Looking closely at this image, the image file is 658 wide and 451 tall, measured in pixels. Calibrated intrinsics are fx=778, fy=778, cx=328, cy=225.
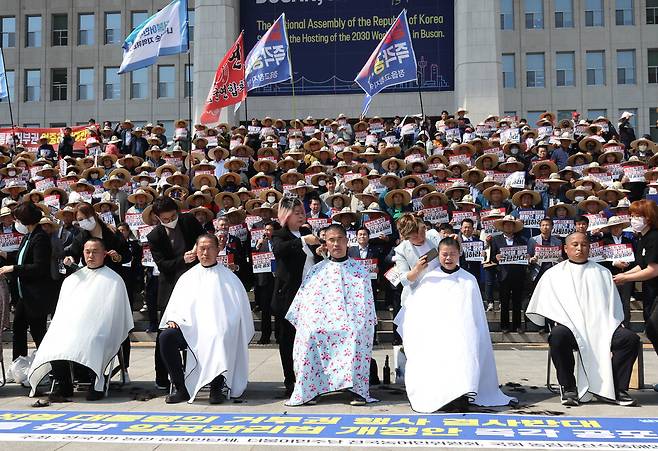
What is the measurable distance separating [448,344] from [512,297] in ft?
18.0

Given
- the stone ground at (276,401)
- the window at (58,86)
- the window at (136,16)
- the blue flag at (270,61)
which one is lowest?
the stone ground at (276,401)

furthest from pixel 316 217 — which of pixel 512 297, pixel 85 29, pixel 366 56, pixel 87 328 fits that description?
pixel 85 29

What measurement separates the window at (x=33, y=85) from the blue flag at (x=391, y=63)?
28.9 metres

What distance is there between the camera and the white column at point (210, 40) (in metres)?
32.6

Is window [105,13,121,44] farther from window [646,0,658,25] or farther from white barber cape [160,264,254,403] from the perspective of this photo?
white barber cape [160,264,254,403]

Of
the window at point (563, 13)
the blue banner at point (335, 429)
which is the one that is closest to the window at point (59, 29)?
the window at point (563, 13)

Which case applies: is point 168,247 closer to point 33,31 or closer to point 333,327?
point 333,327

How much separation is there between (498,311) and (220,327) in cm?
668

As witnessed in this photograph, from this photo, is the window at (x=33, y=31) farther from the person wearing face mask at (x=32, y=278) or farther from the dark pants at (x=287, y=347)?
the dark pants at (x=287, y=347)

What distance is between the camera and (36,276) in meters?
8.88

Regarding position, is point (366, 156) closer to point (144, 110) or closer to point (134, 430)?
point (134, 430)

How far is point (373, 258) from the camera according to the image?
12.7 meters

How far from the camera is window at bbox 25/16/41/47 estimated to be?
146 ft

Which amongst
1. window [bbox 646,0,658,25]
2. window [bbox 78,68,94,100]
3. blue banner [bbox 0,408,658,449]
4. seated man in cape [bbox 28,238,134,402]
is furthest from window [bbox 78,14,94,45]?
blue banner [bbox 0,408,658,449]
